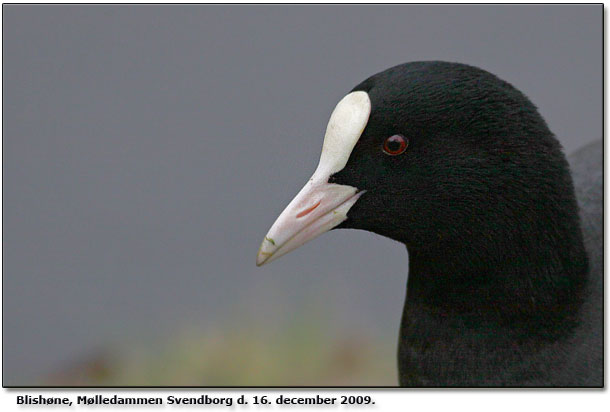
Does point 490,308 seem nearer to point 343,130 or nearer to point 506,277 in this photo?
point 506,277

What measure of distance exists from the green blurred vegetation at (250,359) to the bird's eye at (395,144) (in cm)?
215

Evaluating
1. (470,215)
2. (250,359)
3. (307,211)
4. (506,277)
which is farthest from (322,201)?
(250,359)

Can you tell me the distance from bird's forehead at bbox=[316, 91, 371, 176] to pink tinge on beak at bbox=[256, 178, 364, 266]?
2.2 inches

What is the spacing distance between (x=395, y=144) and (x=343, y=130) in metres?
0.14

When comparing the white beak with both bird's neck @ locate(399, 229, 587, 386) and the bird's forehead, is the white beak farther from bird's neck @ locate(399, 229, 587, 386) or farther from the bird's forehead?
bird's neck @ locate(399, 229, 587, 386)

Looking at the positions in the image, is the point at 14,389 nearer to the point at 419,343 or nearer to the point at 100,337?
the point at 419,343

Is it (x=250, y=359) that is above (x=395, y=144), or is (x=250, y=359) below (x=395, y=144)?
below

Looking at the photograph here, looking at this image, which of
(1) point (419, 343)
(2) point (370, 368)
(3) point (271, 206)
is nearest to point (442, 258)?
(1) point (419, 343)

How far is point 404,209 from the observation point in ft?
7.48

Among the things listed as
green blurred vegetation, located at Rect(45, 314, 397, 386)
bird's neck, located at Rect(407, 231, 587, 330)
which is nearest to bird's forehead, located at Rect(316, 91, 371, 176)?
bird's neck, located at Rect(407, 231, 587, 330)

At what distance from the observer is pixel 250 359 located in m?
4.29

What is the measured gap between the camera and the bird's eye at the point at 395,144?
2.17m

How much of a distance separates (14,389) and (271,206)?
3.60 feet

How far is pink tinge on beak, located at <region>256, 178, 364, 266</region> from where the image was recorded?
2225 mm
